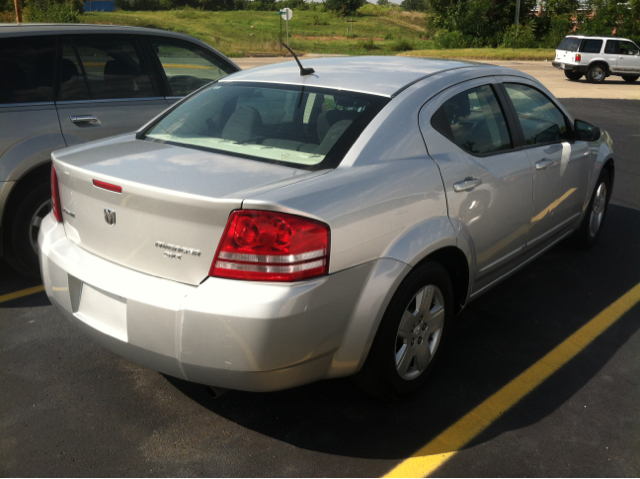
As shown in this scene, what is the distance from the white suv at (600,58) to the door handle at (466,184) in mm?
23644

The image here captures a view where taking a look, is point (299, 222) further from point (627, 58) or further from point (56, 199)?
point (627, 58)

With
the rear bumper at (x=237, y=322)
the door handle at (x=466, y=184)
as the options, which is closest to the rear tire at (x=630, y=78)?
the door handle at (x=466, y=184)

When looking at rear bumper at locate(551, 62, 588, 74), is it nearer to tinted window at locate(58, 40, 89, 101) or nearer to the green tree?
tinted window at locate(58, 40, 89, 101)

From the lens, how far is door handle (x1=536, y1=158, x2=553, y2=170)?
13.2ft

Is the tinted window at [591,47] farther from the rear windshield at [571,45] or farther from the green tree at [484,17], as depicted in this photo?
the green tree at [484,17]

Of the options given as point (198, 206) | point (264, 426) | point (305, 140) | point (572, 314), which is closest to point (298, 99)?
point (305, 140)

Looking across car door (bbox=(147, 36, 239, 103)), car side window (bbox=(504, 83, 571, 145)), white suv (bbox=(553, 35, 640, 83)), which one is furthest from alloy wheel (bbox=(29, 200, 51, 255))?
white suv (bbox=(553, 35, 640, 83))

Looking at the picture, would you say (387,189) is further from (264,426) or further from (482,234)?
(264,426)

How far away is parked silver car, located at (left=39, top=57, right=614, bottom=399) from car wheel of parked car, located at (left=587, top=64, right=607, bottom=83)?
23349 millimetres

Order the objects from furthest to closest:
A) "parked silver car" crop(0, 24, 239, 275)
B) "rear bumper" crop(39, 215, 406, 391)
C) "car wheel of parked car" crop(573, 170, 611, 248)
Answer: "car wheel of parked car" crop(573, 170, 611, 248), "parked silver car" crop(0, 24, 239, 275), "rear bumper" crop(39, 215, 406, 391)

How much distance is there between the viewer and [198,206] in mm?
2457

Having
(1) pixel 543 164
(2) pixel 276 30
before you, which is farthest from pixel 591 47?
(2) pixel 276 30

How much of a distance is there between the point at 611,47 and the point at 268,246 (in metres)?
26.1

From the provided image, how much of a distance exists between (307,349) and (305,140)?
3.57ft
